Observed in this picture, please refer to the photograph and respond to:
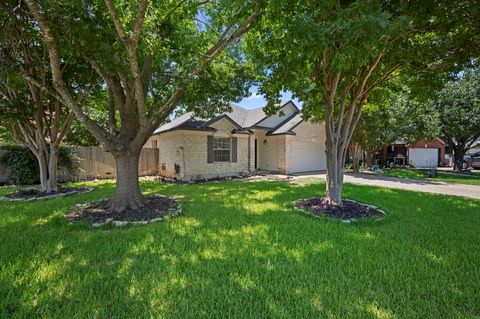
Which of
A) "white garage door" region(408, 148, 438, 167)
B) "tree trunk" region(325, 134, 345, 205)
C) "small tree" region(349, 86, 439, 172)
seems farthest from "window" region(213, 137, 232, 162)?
"white garage door" region(408, 148, 438, 167)

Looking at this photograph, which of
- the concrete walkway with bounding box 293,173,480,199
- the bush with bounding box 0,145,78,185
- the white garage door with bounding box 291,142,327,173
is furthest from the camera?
the white garage door with bounding box 291,142,327,173

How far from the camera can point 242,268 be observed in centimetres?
327

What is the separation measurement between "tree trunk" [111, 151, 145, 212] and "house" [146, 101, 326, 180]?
6.18m

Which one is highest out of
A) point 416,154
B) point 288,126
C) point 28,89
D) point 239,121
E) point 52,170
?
point 239,121

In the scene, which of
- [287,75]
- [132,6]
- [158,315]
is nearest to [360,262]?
[158,315]

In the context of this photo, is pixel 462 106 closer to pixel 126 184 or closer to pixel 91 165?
pixel 126 184

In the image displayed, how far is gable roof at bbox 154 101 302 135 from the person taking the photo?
525 inches

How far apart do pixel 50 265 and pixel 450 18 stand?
9129 mm

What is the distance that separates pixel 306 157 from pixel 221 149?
24.3 ft

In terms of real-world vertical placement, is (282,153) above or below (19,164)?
above

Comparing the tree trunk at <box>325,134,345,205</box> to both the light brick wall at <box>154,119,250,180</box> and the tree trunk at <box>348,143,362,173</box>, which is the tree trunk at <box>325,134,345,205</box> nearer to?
the light brick wall at <box>154,119,250,180</box>

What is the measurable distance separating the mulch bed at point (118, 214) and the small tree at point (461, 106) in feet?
68.3

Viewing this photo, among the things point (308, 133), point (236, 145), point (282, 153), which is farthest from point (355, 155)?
point (236, 145)

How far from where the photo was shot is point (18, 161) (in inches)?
420
